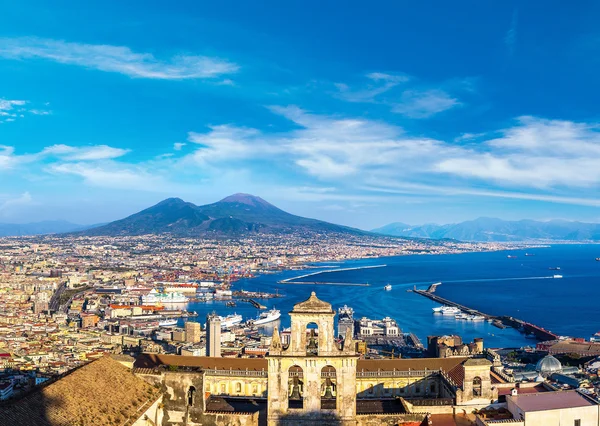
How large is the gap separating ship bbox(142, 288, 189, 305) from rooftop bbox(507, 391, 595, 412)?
6389 cm

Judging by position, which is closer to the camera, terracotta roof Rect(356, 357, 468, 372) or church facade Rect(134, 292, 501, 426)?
church facade Rect(134, 292, 501, 426)

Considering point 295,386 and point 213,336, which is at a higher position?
point 295,386

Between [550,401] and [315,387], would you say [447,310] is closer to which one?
[550,401]

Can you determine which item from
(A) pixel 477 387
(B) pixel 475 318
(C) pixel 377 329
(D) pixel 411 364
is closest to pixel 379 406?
(A) pixel 477 387

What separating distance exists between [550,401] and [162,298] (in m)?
66.1

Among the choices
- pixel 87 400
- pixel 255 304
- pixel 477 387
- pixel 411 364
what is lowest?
pixel 255 304

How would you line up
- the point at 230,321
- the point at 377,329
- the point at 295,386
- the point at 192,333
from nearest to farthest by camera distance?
the point at 295,386
the point at 192,333
the point at 377,329
the point at 230,321

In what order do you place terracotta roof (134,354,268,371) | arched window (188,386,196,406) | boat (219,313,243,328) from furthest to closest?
boat (219,313,243,328) → terracotta roof (134,354,268,371) → arched window (188,386,196,406)

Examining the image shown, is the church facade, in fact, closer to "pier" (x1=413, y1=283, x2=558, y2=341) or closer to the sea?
the sea

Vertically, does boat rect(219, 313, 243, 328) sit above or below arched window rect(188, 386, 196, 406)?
below

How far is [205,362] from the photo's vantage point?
805 inches

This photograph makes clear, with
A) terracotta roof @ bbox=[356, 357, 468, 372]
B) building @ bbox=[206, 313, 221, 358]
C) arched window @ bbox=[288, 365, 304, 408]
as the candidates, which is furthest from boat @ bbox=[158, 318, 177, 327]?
arched window @ bbox=[288, 365, 304, 408]

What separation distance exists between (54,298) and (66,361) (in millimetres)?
47493

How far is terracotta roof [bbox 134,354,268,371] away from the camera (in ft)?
63.9
